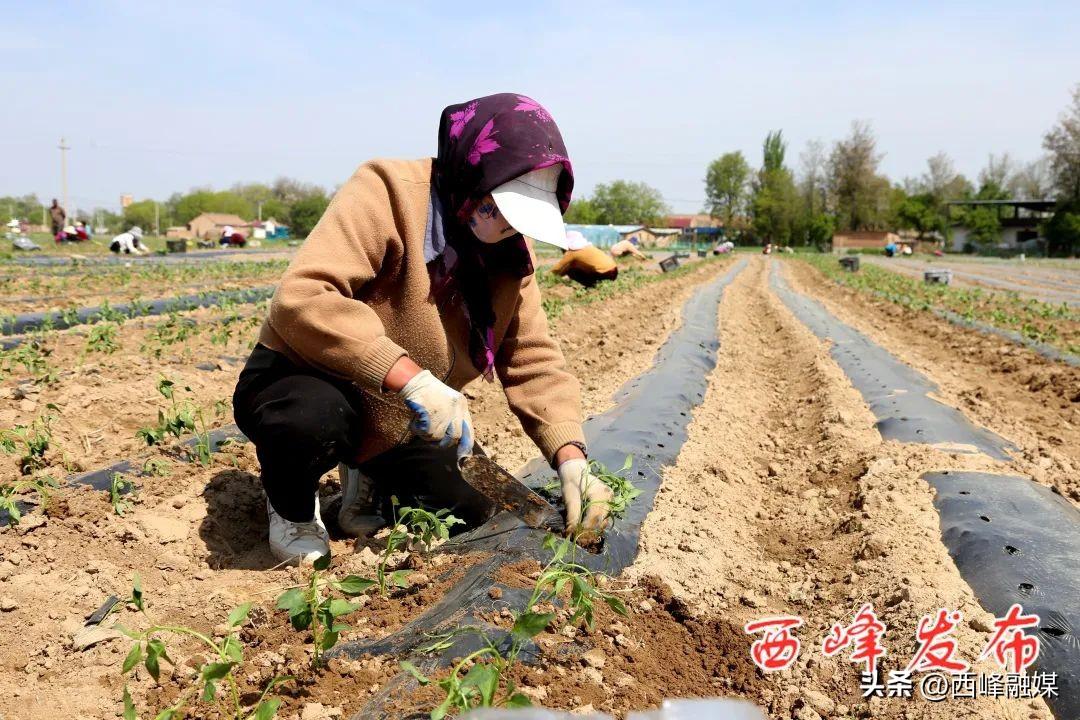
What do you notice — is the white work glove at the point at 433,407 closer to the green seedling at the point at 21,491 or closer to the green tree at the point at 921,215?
the green seedling at the point at 21,491

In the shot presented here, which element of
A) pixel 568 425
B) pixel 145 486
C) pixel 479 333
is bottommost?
pixel 145 486

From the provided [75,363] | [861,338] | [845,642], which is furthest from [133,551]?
[861,338]

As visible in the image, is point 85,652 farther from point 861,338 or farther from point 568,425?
point 861,338

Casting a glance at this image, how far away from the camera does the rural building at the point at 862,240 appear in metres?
54.6

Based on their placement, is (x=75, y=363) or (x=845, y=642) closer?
(x=845, y=642)

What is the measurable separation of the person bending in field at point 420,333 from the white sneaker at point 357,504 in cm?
2

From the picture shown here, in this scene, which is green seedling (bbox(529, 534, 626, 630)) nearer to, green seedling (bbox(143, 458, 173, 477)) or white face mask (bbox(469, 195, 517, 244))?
white face mask (bbox(469, 195, 517, 244))

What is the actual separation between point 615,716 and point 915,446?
2531 millimetres

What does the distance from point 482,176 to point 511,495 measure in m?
0.95

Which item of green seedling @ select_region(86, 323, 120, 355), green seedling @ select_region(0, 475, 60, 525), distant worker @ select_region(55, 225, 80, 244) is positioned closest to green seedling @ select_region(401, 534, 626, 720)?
green seedling @ select_region(0, 475, 60, 525)

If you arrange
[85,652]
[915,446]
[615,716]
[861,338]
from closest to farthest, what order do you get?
[615,716], [85,652], [915,446], [861,338]

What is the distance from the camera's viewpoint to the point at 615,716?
154 centimetres

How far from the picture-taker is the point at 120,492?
2.62 metres

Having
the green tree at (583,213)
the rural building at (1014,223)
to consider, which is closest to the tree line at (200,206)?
the green tree at (583,213)
